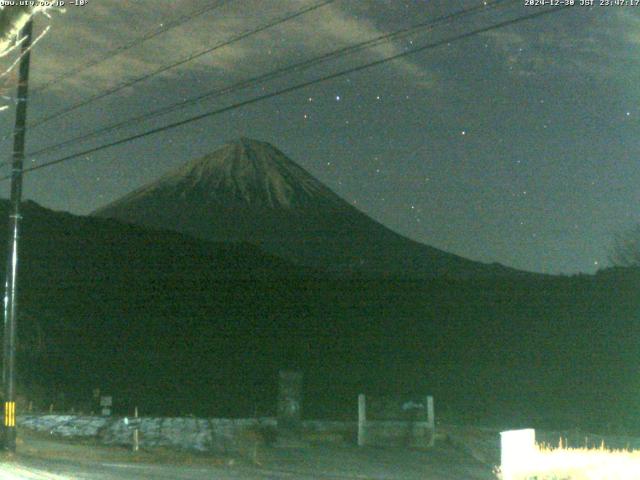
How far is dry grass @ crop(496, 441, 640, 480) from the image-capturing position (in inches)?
493

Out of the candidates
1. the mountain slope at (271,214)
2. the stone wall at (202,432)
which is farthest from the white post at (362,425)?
the mountain slope at (271,214)

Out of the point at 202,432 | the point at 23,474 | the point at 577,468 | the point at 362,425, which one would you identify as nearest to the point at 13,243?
the point at 23,474

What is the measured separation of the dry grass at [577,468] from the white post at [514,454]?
0.07 feet

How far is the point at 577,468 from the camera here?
13.2 meters

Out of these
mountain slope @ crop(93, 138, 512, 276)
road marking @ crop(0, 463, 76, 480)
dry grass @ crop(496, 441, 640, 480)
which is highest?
mountain slope @ crop(93, 138, 512, 276)

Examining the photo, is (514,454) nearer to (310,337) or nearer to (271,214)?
(310,337)

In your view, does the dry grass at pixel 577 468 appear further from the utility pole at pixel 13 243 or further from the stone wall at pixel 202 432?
the utility pole at pixel 13 243

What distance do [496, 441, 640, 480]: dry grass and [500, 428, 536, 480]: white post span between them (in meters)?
0.02

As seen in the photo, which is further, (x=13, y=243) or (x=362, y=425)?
(x=362, y=425)

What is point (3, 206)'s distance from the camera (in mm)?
75125

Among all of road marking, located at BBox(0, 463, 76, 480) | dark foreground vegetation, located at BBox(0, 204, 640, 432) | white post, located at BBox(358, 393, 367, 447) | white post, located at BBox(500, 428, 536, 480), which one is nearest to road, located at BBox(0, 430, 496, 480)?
road marking, located at BBox(0, 463, 76, 480)

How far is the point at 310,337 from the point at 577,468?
4991 cm

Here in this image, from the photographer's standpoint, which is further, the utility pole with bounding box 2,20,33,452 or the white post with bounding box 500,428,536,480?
the utility pole with bounding box 2,20,33,452

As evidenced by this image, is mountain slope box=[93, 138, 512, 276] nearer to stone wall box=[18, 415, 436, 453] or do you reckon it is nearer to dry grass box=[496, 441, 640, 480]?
stone wall box=[18, 415, 436, 453]
